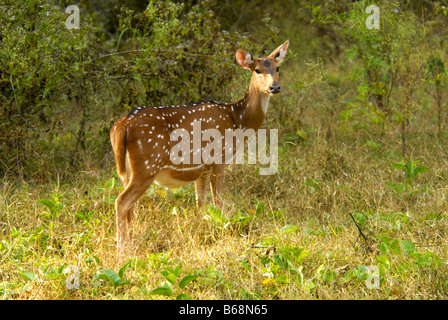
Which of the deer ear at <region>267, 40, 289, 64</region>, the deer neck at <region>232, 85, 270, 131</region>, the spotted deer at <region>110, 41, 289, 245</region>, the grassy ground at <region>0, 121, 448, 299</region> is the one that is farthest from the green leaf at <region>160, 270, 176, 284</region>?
the deer ear at <region>267, 40, 289, 64</region>

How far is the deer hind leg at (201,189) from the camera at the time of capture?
5996 millimetres

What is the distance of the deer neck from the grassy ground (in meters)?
0.65

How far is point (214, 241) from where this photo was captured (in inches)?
207

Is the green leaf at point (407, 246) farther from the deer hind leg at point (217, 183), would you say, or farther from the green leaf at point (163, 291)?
the deer hind leg at point (217, 183)

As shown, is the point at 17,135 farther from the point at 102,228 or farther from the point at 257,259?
the point at 257,259

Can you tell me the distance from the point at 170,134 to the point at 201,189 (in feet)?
2.67

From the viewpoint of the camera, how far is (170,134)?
5.47m

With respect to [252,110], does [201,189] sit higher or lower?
lower

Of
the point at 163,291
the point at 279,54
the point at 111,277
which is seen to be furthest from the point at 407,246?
the point at 279,54

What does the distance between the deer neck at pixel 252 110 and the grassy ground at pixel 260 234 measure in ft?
2.14

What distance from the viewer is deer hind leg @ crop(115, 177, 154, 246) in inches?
204

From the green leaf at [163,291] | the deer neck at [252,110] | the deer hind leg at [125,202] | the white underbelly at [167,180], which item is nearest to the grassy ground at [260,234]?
the green leaf at [163,291]

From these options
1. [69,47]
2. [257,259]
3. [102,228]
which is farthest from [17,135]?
[257,259]

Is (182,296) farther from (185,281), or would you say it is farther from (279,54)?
(279,54)
